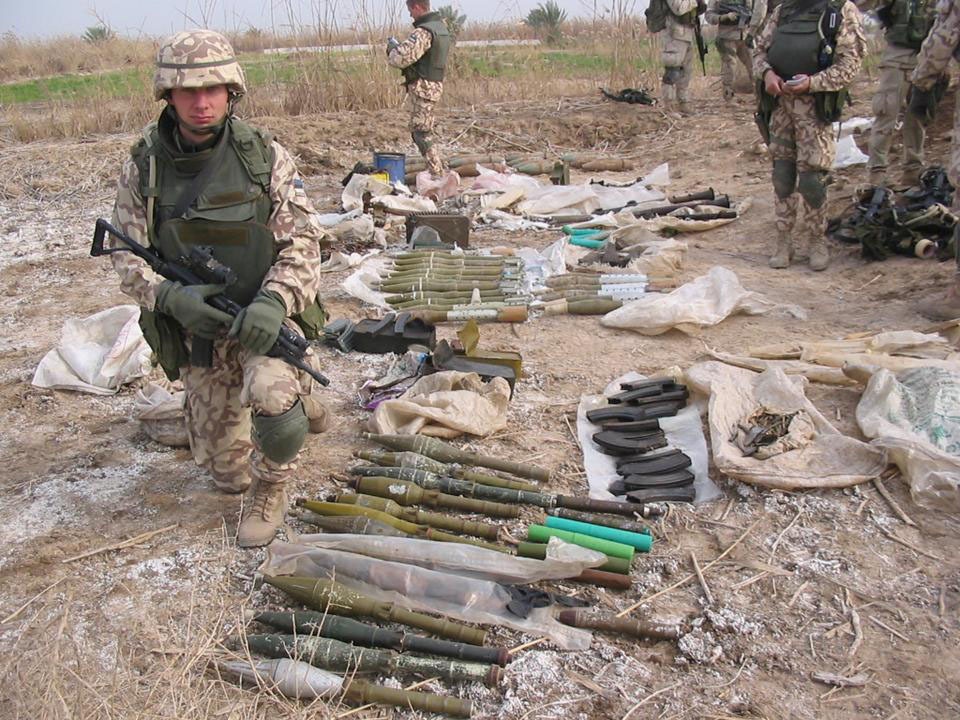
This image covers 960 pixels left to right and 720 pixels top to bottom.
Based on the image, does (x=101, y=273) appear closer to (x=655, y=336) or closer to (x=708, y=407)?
(x=655, y=336)

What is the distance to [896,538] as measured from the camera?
3.15m

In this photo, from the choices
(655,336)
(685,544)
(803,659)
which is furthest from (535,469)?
(655,336)

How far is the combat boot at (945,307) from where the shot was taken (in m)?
5.08

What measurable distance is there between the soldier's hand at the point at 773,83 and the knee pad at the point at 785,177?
1.77ft

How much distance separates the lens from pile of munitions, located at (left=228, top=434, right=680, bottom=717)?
2.46m

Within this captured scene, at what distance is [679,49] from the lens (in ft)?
38.2

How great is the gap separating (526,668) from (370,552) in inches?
28.1

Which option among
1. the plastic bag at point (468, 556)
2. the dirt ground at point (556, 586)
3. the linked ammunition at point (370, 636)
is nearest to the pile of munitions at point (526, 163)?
the dirt ground at point (556, 586)

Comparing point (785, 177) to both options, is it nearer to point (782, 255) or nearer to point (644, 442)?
point (782, 255)

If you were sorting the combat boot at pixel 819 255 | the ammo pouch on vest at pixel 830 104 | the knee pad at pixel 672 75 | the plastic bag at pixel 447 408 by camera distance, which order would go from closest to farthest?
the plastic bag at pixel 447 408 → the ammo pouch on vest at pixel 830 104 → the combat boot at pixel 819 255 → the knee pad at pixel 672 75

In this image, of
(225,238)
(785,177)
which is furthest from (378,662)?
(785,177)

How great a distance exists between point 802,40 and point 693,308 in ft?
6.85

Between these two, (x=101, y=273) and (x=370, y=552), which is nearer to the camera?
(x=370, y=552)

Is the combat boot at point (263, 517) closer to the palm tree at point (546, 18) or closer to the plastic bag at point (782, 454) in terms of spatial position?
the plastic bag at point (782, 454)
